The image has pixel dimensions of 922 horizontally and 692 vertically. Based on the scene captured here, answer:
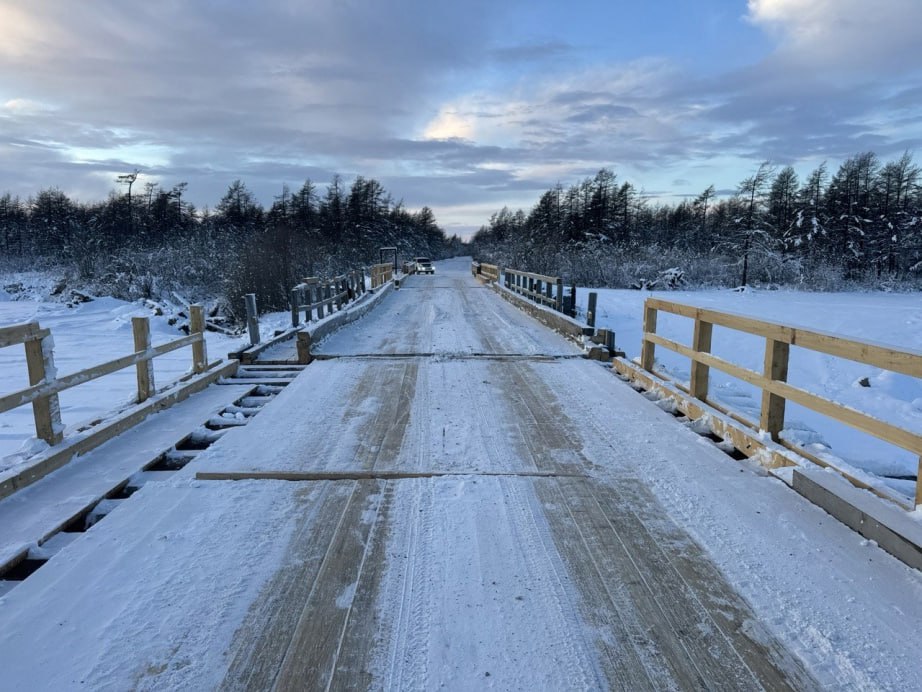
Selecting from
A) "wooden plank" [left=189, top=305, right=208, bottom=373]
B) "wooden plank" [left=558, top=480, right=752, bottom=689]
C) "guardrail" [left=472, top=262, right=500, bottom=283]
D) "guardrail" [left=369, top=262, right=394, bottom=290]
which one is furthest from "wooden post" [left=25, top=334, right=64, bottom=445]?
"guardrail" [left=472, top=262, right=500, bottom=283]

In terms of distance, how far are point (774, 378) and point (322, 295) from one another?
10876mm

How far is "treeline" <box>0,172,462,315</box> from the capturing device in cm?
2592

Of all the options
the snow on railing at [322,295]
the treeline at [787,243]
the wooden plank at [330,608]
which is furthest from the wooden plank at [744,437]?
the treeline at [787,243]

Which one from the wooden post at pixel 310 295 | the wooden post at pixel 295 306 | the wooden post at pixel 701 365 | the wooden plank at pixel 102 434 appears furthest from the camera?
the wooden post at pixel 310 295

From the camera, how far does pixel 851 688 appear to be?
6.82 feet

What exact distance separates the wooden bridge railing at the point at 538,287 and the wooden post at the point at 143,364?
9816 millimetres

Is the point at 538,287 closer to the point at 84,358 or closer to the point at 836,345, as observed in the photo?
the point at 84,358

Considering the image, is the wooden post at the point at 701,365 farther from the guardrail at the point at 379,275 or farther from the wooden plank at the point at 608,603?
the guardrail at the point at 379,275

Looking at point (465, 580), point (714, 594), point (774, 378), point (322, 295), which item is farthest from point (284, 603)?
point (322, 295)

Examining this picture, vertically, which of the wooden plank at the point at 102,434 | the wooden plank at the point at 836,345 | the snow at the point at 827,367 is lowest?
the snow at the point at 827,367

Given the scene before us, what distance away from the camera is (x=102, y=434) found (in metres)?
4.72

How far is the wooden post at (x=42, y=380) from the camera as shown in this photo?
418cm

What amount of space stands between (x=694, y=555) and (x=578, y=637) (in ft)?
3.29

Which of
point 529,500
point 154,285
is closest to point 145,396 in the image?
point 529,500
